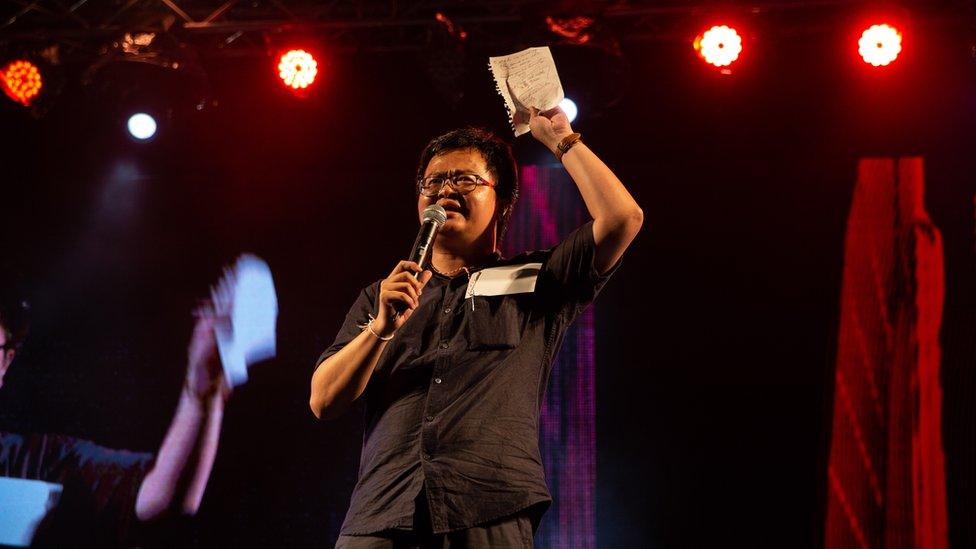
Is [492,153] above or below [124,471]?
above

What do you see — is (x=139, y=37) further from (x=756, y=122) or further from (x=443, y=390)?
(x=443, y=390)

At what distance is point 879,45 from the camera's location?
13.8 feet

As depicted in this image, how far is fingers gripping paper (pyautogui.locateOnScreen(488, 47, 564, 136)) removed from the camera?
2.05m

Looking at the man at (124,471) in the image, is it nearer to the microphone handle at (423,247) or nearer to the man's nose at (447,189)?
the man's nose at (447,189)

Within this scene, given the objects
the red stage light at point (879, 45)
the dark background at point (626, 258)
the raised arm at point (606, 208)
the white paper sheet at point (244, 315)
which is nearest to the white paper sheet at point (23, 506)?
the dark background at point (626, 258)

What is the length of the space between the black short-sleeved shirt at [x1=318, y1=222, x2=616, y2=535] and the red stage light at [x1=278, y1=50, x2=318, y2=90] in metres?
2.74

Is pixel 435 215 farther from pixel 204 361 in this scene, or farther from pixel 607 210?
pixel 204 361

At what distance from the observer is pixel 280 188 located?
15.8 ft

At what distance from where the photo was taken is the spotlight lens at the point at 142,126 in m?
4.82

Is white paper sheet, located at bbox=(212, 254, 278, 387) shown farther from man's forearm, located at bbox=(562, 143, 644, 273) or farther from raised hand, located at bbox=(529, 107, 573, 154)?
man's forearm, located at bbox=(562, 143, 644, 273)

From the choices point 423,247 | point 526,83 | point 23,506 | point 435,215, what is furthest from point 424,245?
point 23,506

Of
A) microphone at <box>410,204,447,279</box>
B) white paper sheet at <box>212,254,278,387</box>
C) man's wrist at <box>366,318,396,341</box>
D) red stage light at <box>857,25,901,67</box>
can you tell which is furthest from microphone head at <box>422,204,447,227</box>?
red stage light at <box>857,25,901,67</box>

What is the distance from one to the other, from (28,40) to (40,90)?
0.82 ft

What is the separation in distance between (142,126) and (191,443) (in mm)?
1707
